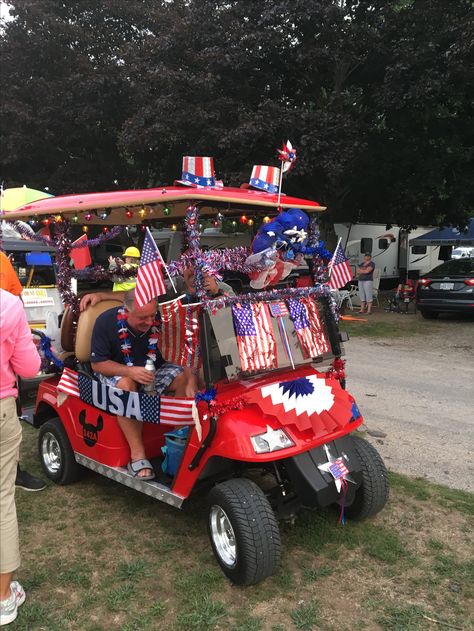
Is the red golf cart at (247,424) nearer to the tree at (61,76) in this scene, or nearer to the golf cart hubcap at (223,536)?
the golf cart hubcap at (223,536)

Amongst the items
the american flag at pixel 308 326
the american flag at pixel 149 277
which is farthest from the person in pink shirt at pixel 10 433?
the american flag at pixel 308 326

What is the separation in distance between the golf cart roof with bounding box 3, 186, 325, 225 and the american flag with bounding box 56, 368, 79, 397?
126 centimetres

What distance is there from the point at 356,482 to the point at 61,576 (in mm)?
1864

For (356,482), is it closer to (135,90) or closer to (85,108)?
(135,90)

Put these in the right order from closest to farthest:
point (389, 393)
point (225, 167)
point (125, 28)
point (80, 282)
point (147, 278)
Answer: point (147, 278)
point (80, 282)
point (389, 393)
point (225, 167)
point (125, 28)

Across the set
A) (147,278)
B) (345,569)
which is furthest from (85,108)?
(345,569)

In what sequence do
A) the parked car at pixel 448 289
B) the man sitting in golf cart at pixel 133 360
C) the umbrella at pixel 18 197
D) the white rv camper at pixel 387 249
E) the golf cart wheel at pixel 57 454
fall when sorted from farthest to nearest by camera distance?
the white rv camper at pixel 387 249 < the parked car at pixel 448 289 < the umbrella at pixel 18 197 < the golf cart wheel at pixel 57 454 < the man sitting in golf cart at pixel 133 360

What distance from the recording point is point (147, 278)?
3021 mm

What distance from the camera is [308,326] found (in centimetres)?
363

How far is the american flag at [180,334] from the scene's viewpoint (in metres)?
3.18

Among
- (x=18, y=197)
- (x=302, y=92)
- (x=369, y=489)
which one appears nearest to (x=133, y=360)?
(x=369, y=489)

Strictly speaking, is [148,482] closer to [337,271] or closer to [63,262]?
[337,271]

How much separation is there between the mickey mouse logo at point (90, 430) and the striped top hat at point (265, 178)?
6.90 feet

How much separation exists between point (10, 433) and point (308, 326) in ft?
6.56
